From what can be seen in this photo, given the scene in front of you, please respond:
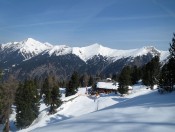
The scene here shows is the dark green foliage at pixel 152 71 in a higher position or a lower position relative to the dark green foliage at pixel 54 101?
higher

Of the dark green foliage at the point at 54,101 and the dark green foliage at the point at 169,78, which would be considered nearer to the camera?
the dark green foliage at the point at 169,78

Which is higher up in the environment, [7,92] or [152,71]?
[152,71]

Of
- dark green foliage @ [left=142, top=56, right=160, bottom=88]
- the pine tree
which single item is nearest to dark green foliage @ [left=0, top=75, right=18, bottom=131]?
the pine tree

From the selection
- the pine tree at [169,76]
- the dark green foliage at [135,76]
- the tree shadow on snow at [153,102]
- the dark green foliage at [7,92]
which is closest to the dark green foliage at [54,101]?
the dark green foliage at [7,92]

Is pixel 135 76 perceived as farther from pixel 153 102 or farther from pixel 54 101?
pixel 153 102

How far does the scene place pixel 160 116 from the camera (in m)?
13.4

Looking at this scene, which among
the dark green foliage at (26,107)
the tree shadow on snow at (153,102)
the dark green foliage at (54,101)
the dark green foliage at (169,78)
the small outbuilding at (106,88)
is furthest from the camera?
the small outbuilding at (106,88)

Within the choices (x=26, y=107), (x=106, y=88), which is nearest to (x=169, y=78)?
(x=26, y=107)

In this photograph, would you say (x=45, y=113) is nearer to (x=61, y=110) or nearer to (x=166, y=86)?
(x=61, y=110)

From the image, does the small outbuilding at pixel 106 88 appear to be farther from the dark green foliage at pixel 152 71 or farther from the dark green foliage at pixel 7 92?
the dark green foliage at pixel 7 92

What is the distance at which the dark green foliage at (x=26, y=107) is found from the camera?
5997 cm

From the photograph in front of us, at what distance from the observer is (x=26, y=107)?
6166 centimetres

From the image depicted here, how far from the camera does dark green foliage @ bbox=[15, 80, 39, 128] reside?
60.0 metres

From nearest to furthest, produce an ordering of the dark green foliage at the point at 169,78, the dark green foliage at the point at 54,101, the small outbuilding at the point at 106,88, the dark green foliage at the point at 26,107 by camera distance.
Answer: the dark green foliage at the point at 169,78
the dark green foliage at the point at 26,107
the dark green foliage at the point at 54,101
the small outbuilding at the point at 106,88
